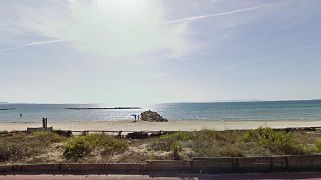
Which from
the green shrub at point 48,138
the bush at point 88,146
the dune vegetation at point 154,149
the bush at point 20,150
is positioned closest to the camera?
the dune vegetation at point 154,149

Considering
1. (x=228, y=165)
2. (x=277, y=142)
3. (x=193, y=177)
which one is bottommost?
(x=193, y=177)

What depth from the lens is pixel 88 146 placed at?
511 inches

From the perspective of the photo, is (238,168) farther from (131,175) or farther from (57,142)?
(57,142)

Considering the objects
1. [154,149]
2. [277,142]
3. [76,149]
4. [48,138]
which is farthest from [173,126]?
[76,149]

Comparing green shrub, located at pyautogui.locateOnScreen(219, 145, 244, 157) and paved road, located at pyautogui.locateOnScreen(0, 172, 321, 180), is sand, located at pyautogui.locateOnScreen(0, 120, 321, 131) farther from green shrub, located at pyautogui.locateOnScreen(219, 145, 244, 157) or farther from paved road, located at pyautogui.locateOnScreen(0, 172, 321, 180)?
paved road, located at pyautogui.locateOnScreen(0, 172, 321, 180)

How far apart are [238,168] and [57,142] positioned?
811 cm

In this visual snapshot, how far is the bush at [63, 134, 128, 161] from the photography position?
12505mm

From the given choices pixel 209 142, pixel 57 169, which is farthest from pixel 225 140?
pixel 57 169

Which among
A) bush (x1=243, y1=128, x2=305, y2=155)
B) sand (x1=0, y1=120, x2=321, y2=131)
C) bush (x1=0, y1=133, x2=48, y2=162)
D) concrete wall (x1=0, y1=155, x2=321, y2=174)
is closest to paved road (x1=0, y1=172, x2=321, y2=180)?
concrete wall (x1=0, y1=155, x2=321, y2=174)

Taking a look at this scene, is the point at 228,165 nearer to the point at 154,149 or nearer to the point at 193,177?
the point at 193,177

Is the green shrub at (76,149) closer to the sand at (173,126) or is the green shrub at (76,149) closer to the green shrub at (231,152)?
the green shrub at (231,152)

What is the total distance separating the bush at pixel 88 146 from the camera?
492 inches

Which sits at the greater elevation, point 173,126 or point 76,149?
point 76,149

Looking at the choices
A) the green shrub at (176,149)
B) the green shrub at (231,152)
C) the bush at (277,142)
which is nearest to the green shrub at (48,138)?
the green shrub at (176,149)
